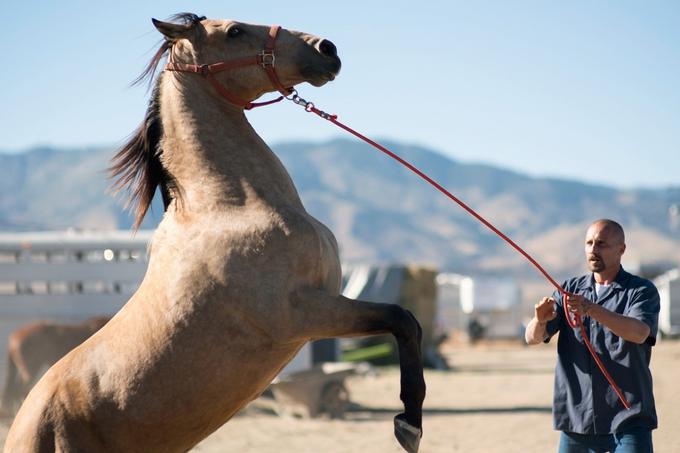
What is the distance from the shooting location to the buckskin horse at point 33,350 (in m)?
12.9

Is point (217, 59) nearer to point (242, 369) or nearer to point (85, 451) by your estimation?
point (242, 369)

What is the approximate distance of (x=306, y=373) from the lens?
1377cm

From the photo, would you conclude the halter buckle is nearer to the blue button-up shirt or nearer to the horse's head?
the horse's head

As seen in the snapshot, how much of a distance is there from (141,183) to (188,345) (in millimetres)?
1055

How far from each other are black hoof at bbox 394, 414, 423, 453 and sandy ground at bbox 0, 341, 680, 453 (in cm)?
485

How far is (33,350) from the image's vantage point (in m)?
13.1

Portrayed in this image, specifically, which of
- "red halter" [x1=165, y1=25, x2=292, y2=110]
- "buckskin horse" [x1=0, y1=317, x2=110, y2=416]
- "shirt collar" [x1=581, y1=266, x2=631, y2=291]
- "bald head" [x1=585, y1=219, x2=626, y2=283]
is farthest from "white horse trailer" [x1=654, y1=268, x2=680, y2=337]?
"red halter" [x1=165, y1=25, x2=292, y2=110]

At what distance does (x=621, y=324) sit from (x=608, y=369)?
38 centimetres

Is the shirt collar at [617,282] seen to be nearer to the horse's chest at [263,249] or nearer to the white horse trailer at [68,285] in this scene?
the horse's chest at [263,249]

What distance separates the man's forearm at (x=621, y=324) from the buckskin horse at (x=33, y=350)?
9.26 metres

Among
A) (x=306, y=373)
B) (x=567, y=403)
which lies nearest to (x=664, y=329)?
(x=306, y=373)

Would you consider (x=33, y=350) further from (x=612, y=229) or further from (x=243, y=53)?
(x=612, y=229)

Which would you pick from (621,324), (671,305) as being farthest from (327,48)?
(671,305)

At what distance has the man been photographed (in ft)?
16.0
